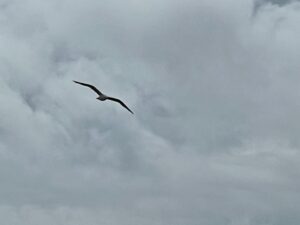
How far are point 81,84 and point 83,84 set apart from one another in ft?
13.1

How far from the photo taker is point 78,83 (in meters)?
190

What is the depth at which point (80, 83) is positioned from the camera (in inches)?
7598

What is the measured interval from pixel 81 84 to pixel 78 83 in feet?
18.9

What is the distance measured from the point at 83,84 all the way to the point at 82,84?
2253mm

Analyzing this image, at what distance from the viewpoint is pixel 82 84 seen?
197500mm

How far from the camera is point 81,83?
195500 mm

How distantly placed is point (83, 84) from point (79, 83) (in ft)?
28.3

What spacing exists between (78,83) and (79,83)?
114cm

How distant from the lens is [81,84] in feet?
642

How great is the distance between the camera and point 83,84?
200 m

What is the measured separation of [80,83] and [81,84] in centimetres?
275

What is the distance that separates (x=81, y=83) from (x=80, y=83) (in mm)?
2502

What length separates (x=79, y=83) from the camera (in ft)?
627
